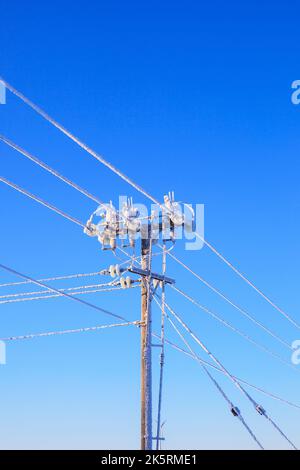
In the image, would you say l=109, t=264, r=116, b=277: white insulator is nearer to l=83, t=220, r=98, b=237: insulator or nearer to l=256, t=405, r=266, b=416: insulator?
l=83, t=220, r=98, b=237: insulator

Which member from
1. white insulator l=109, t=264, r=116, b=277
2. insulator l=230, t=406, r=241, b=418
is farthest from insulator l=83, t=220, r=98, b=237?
insulator l=230, t=406, r=241, b=418

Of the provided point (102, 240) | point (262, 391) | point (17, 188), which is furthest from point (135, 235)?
point (262, 391)

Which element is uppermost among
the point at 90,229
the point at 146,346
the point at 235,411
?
the point at 90,229

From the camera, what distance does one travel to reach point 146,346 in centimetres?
2033

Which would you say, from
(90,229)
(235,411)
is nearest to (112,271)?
(90,229)

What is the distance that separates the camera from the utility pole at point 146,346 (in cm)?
1966

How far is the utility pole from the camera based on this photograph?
19.7 metres

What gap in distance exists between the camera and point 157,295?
21594 mm

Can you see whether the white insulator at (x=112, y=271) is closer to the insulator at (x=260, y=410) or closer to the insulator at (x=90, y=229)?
the insulator at (x=90, y=229)

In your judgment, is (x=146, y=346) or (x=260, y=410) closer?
(x=146, y=346)

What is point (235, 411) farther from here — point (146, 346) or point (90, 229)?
point (90, 229)

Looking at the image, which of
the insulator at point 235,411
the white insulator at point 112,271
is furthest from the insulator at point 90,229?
the insulator at point 235,411
